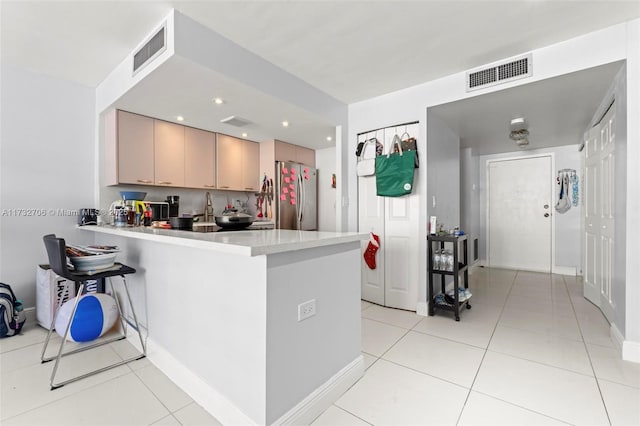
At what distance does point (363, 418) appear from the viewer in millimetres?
1547

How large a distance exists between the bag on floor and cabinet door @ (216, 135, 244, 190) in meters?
2.30

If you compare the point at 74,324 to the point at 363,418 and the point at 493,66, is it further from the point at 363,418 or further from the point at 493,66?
the point at 493,66

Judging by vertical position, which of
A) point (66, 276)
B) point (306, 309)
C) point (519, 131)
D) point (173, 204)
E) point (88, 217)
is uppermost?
point (519, 131)

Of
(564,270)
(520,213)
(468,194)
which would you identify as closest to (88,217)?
(468,194)

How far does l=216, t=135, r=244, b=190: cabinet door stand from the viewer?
163 inches

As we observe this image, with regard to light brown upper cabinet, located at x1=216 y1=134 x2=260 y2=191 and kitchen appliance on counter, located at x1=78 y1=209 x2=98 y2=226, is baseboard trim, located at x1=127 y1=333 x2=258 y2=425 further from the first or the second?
light brown upper cabinet, located at x1=216 y1=134 x2=260 y2=191

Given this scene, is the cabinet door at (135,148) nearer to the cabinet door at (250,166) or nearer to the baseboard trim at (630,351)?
the cabinet door at (250,166)

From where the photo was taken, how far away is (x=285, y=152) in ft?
15.3

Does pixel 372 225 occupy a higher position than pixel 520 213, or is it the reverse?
pixel 520 213

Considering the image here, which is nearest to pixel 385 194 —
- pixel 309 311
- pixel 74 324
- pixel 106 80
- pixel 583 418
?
pixel 309 311

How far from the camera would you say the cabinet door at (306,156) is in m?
4.91

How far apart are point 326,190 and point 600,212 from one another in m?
3.53

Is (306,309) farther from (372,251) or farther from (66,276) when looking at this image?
(372,251)

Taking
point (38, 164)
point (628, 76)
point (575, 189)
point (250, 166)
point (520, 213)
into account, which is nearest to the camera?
point (628, 76)
